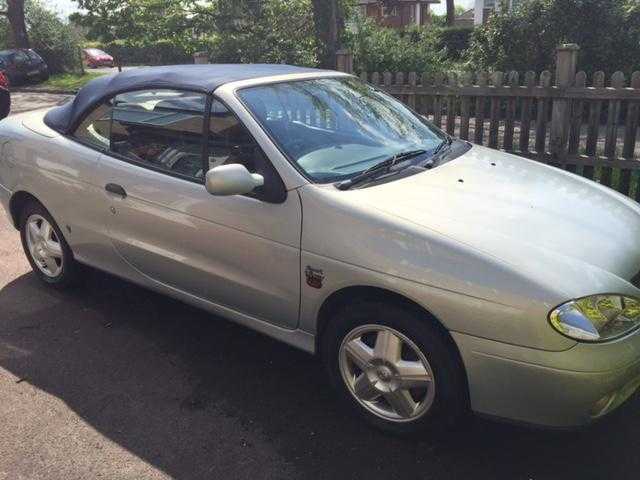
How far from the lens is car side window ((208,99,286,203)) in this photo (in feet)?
10.1

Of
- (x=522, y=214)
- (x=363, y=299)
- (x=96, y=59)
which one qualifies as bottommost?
(x=363, y=299)

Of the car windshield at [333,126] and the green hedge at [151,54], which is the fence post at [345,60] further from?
the green hedge at [151,54]

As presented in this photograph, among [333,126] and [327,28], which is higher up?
→ [327,28]

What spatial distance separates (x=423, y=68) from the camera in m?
13.8

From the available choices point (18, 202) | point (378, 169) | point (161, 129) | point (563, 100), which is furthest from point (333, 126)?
point (563, 100)

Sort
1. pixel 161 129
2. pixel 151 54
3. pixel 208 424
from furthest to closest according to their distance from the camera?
pixel 151 54 → pixel 161 129 → pixel 208 424

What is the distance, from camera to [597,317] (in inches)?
96.4

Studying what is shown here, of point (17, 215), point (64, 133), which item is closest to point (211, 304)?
point (64, 133)

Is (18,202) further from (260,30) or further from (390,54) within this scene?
(260,30)

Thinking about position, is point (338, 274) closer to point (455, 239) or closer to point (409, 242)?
point (409, 242)

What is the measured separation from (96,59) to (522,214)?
44.0 meters

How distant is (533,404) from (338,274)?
3.19ft

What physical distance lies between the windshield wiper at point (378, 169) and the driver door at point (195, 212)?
0.26 m

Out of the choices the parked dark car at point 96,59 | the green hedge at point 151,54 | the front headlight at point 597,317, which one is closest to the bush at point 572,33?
the green hedge at point 151,54
